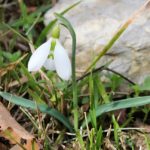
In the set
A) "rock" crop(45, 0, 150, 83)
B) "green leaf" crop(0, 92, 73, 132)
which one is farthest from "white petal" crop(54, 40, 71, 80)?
"rock" crop(45, 0, 150, 83)

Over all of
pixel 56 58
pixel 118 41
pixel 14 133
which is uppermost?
pixel 56 58

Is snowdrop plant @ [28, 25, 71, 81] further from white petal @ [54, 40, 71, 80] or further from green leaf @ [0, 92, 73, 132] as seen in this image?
green leaf @ [0, 92, 73, 132]

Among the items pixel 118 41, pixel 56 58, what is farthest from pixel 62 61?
pixel 118 41

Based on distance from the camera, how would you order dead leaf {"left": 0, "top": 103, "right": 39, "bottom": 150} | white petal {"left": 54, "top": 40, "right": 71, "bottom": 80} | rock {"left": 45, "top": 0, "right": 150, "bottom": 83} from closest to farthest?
Answer: white petal {"left": 54, "top": 40, "right": 71, "bottom": 80}, dead leaf {"left": 0, "top": 103, "right": 39, "bottom": 150}, rock {"left": 45, "top": 0, "right": 150, "bottom": 83}

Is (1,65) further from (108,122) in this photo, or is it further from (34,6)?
(34,6)

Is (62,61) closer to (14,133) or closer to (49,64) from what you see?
(49,64)

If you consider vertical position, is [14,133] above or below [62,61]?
below
